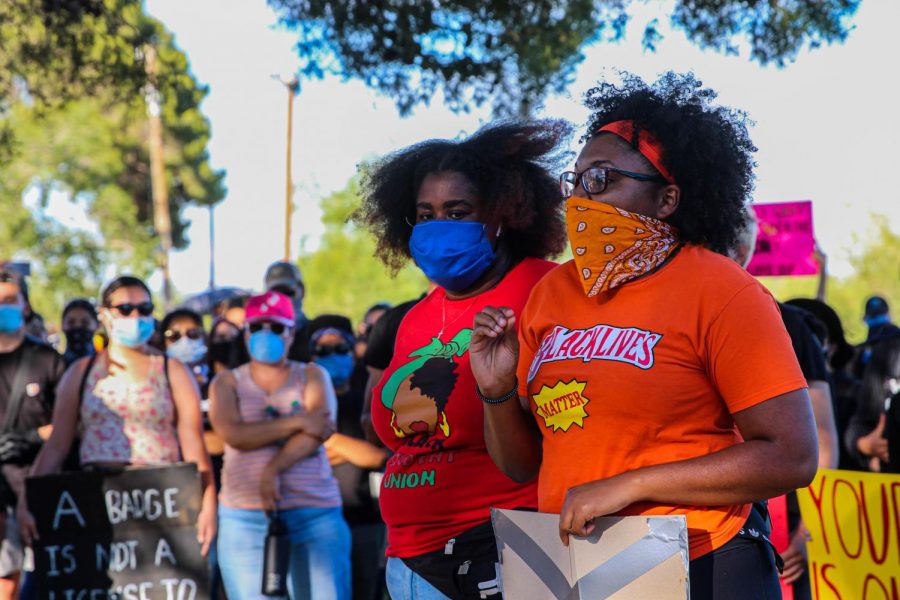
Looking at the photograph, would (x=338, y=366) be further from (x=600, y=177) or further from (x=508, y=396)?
(x=600, y=177)

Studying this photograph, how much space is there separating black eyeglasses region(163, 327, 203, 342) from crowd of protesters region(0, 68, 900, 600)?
288cm

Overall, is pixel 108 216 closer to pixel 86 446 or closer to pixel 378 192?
pixel 86 446

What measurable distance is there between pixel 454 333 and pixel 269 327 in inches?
139

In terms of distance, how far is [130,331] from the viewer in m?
6.87

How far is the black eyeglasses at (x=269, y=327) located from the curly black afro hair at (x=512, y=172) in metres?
3.00

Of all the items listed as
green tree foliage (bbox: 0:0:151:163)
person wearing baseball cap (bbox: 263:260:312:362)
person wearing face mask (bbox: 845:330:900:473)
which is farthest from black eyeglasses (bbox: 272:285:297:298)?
person wearing face mask (bbox: 845:330:900:473)

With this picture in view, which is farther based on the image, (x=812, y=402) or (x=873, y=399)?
(x=873, y=399)

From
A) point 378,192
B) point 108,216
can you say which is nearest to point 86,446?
point 378,192

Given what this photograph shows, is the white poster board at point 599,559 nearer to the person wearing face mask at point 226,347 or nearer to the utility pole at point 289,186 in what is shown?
the person wearing face mask at point 226,347

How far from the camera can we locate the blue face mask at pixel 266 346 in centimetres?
703

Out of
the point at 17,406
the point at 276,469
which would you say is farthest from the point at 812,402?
the point at 17,406

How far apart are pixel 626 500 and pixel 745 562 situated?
354mm

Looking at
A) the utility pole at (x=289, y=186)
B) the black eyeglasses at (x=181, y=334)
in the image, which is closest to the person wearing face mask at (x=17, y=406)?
the black eyeglasses at (x=181, y=334)

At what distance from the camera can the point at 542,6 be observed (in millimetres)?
10680
